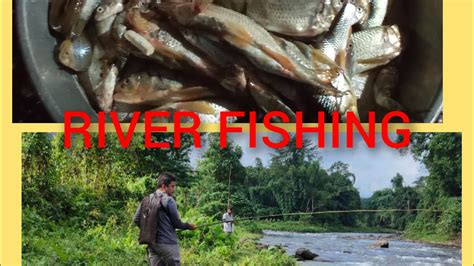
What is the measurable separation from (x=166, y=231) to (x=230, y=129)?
84cm

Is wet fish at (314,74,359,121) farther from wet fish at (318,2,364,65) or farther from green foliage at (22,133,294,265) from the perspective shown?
green foliage at (22,133,294,265)

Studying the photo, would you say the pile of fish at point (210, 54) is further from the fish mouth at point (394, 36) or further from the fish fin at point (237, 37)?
the fish mouth at point (394, 36)

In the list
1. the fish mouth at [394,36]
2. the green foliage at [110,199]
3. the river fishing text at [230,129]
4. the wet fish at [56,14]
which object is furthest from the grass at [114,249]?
the fish mouth at [394,36]

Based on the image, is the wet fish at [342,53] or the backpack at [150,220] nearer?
the backpack at [150,220]

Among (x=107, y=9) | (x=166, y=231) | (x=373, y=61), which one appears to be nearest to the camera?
(x=166, y=231)

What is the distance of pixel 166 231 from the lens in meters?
5.45

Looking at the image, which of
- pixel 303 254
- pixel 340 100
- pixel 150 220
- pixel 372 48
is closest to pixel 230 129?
pixel 340 100

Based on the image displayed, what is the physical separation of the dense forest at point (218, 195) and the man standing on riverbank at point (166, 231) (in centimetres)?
52

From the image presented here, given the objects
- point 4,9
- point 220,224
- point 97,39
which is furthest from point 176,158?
point 4,9

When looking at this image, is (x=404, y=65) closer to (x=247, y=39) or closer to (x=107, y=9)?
(x=247, y=39)

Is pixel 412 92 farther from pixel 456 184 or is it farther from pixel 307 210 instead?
pixel 307 210

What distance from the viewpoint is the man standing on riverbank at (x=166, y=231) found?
541cm

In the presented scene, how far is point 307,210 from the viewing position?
20.1ft

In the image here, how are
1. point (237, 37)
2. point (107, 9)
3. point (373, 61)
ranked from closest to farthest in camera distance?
point (237, 37)
point (107, 9)
point (373, 61)
